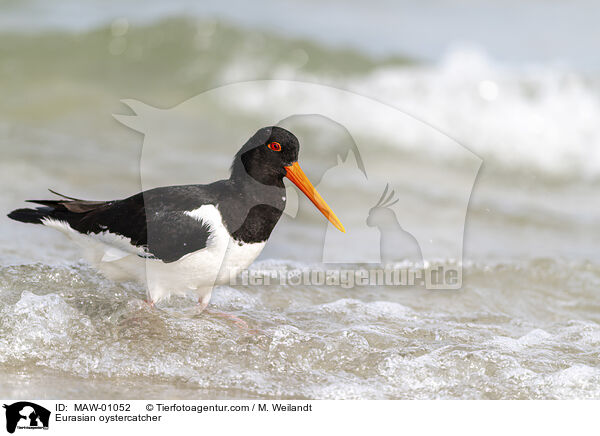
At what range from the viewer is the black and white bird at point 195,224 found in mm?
3582

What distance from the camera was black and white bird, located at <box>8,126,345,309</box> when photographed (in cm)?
358

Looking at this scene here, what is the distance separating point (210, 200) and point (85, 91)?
7.55 meters

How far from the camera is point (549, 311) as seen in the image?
484 centimetres

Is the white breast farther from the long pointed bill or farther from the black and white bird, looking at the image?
the long pointed bill

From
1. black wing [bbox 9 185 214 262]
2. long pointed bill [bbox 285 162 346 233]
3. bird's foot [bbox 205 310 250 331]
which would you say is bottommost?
bird's foot [bbox 205 310 250 331]

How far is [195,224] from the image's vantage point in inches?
140

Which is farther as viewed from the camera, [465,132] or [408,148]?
[465,132]
